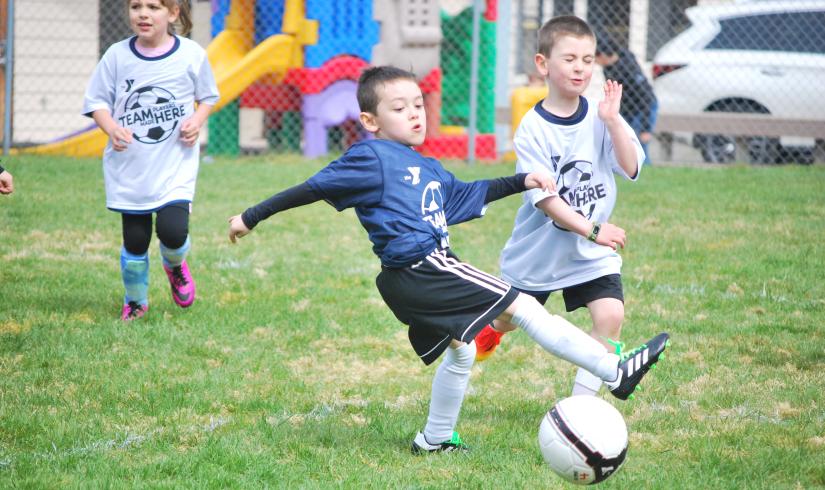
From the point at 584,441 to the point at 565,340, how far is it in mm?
452

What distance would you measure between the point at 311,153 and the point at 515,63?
8889mm

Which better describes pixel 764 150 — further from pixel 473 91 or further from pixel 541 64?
pixel 541 64

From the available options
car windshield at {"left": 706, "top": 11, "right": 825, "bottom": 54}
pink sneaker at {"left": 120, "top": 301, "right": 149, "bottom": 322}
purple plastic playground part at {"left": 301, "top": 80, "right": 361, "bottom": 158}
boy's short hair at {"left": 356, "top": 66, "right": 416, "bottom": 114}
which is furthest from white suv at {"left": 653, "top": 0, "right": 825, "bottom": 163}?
boy's short hair at {"left": 356, "top": 66, "right": 416, "bottom": 114}

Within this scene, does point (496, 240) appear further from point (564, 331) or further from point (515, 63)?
point (515, 63)

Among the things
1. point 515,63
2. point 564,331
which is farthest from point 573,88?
point 515,63

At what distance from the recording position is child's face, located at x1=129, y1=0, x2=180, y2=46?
5.80 metres

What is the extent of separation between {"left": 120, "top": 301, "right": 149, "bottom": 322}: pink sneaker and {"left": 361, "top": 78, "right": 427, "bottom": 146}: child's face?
2.53 metres

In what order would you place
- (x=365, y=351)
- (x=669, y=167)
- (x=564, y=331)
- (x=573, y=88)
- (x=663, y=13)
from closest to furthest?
(x=564, y=331) → (x=573, y=88) → (x=365, y=351) → (x=669, y=167) → (x=663, y=13)

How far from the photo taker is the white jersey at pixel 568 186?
4.38m

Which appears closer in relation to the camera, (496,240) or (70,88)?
(496,240)

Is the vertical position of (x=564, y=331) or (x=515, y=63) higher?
(x=564, y=331)

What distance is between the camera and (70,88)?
1716cm

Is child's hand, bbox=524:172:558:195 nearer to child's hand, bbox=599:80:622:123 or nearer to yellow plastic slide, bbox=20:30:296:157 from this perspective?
child's hand, bbox=599:80:622:123

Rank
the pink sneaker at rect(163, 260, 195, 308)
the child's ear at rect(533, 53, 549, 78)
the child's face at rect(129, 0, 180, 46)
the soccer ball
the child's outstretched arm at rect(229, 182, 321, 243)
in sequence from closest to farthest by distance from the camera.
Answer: the soccer ball
the child's outstretched arm at rect(229, 182, 321, 243)
the child's ear at rect(533, 53, 549, 78)
the child's face at rect(129, 0, 180, 46)
the pink sneaker at rect(163, 260, 195, 308)
